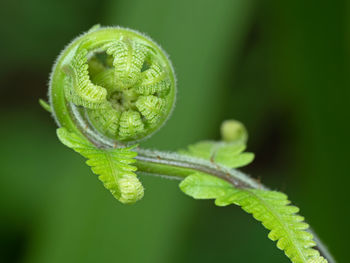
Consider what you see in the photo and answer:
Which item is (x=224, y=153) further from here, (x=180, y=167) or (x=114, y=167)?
(x=114, y=167)

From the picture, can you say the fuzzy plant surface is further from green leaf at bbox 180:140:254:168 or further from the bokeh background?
the bokeh background

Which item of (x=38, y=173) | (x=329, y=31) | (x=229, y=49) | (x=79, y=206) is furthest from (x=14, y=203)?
(x=329, y=31)

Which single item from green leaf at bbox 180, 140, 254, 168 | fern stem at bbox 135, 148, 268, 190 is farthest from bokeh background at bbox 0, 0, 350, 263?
fern stem at bbox 135, 148, 268, 190

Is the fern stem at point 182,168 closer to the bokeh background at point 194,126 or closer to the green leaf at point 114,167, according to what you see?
the green leaf at point 114,167

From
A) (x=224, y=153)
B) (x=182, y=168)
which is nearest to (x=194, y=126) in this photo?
(x=224, y=153)

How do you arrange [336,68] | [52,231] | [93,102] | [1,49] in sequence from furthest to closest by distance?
[1,49] → [336,68] → [52,231] → [93,102]

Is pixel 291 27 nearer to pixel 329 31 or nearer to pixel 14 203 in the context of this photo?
pixel 329 31
